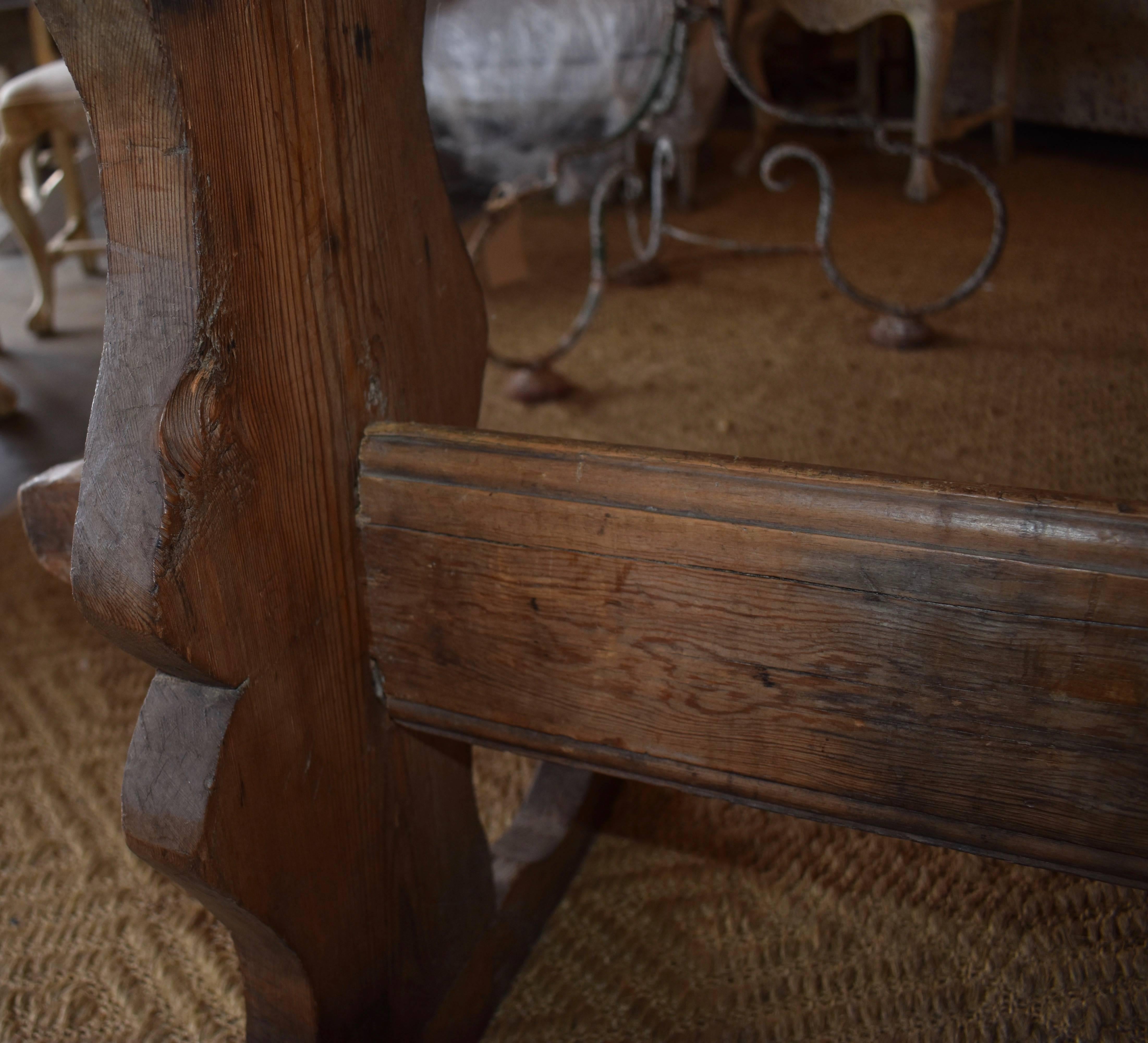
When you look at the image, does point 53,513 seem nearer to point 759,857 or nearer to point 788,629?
point 788,629

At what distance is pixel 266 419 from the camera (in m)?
0.54

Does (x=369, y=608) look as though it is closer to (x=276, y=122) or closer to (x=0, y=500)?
(x=276, y=122)

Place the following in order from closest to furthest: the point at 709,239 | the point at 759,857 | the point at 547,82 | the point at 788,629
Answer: the point at 788,629, the point at 759,857, the point at 709,239, the point at 547,82

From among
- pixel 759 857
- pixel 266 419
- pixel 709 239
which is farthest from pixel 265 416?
pixel 709 239

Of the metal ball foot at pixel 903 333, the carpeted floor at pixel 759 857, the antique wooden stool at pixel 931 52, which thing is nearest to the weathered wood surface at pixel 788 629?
the carpeted floor at pixel 759 857

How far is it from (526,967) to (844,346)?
4.04 ft

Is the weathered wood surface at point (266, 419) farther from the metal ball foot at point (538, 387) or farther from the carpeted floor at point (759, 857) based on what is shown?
the metal ball foot at point (538, 387)

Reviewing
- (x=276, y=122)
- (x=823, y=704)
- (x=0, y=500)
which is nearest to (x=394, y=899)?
(x=823, y=704)

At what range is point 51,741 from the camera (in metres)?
1.15

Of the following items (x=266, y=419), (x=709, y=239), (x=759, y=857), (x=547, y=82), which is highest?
(x=266, y=419)

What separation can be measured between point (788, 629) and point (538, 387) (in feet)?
4.11

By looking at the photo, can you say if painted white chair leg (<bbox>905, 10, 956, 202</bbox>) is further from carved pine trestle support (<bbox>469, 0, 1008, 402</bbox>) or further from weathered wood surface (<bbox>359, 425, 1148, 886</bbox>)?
weathered wood surface (<bbox>359, 425, 1148, 886</bbox>)

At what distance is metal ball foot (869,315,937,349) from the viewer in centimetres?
174

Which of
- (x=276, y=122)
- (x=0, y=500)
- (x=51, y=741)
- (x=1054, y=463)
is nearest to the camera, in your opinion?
(x=276, y=122)
